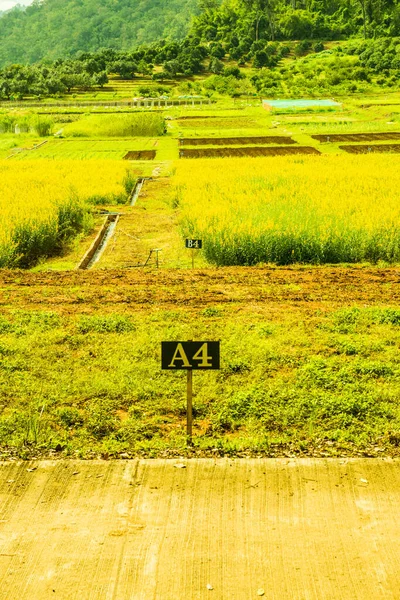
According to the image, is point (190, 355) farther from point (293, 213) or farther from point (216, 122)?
point (216, 122)

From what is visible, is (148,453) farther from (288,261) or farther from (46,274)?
(288,261)

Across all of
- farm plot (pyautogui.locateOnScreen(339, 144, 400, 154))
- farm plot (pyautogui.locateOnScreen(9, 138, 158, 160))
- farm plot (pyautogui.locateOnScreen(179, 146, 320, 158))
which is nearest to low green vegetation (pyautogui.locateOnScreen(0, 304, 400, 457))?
farm plot (pyautogui.locateOnScreen(179, 146, 320, 158))

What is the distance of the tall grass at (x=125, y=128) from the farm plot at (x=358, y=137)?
15936mm

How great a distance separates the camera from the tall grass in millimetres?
64562

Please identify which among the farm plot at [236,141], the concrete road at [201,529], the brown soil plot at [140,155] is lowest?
the farm plot at [236,141]

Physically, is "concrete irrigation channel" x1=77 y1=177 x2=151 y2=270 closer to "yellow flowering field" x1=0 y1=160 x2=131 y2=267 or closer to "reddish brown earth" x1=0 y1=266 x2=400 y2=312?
"yellow flowering field" x1=0 y1=160 x2=131 y2=267

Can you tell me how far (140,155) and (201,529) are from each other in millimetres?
43287

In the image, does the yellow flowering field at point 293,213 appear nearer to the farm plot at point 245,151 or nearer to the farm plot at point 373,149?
the farm plot at point 373,149

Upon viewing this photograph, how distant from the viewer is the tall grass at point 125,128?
64.6 m

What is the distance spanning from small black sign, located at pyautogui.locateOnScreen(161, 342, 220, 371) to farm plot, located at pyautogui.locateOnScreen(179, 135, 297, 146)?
47.3 m

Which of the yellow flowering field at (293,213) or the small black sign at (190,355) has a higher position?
the small black sign at (190,355)

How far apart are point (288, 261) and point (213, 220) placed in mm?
3306

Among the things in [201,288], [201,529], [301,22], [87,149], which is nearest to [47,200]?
[201,288]

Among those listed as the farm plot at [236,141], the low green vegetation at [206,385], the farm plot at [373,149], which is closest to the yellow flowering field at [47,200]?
the low green vegetation at [206,385]
